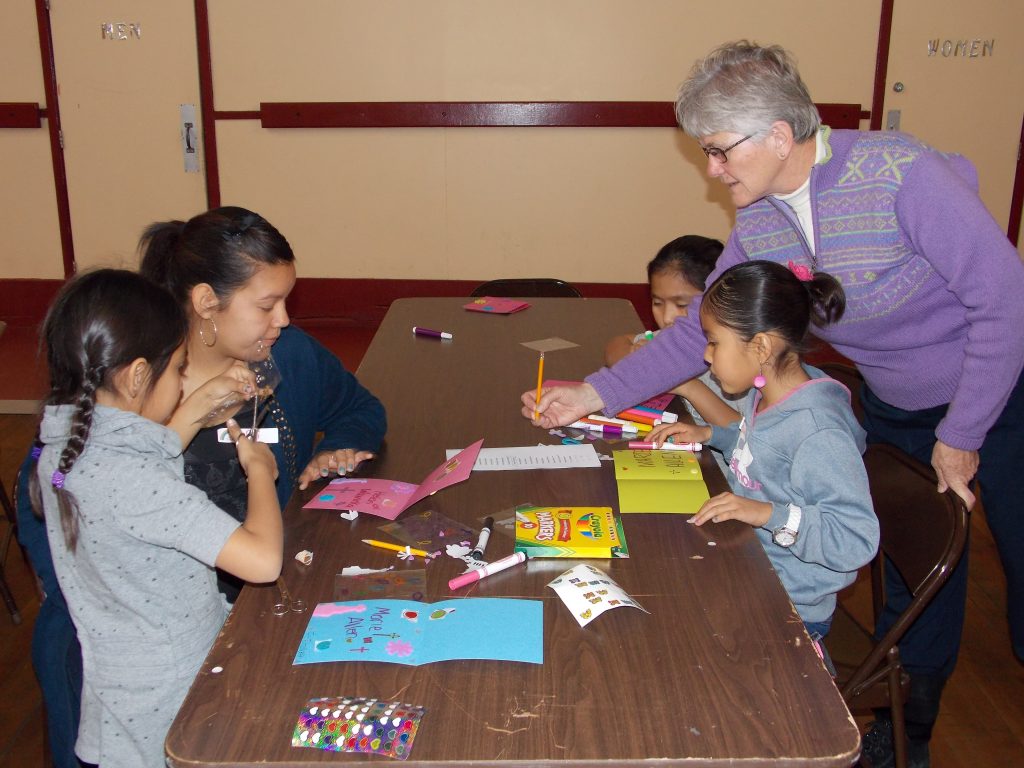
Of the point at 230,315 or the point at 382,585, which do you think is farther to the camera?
the point at 230,315

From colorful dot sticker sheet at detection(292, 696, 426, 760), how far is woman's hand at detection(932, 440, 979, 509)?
1119 millimetres

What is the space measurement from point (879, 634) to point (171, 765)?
5.09 ft

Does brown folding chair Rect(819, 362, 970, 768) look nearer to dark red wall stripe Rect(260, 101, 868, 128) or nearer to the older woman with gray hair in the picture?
the older woman with gray hair

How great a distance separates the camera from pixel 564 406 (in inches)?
76.6

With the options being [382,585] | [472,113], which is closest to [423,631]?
[382,585]

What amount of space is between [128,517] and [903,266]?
54.3 inches

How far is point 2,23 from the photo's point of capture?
5.02 m

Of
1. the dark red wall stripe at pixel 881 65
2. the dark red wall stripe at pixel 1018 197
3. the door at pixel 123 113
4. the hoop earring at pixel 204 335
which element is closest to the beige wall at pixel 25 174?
the door at pixel 123 113

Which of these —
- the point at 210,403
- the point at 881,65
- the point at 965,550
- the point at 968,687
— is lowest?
the point at 968,687

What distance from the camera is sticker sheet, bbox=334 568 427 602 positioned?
1.25 metres

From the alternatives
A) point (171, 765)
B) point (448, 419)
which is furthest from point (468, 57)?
point (171, 765)

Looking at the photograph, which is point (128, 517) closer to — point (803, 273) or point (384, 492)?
point (384, 492)

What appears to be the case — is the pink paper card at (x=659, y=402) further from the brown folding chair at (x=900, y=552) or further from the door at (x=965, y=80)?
the door at (x=965, y=80)

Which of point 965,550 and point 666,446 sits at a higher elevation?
point 666,446
